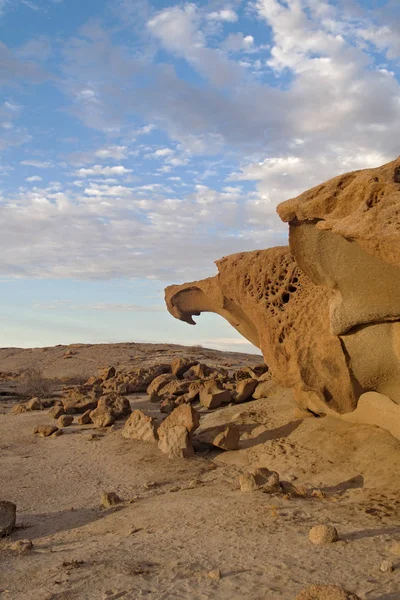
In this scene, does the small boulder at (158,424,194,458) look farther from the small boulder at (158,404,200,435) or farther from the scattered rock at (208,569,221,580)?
the scattered rock at (208,569,221,580)

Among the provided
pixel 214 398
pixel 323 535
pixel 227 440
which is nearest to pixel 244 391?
pixel 214 398

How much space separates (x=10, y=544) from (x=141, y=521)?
3.34 ft

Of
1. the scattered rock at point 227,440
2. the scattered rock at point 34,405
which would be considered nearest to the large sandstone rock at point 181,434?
the scattered rock at point 227,440

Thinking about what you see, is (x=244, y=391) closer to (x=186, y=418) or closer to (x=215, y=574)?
(x=186, y=418)

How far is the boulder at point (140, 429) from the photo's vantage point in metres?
7.71

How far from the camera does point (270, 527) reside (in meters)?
4.14

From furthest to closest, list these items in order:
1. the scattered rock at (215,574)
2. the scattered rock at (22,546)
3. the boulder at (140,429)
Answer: the boulder at (140,429) → the scattered rock at (22,546) → the scattered rock at (215,574)

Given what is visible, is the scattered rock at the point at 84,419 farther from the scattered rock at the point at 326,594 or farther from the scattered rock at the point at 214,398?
the scattered rock at the point at 326,594

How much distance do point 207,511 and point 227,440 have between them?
248cm

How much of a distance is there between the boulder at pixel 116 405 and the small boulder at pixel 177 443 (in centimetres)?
204

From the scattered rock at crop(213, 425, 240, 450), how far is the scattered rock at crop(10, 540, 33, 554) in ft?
11.0

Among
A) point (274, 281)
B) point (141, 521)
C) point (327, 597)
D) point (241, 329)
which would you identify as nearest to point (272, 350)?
point (274, 281)

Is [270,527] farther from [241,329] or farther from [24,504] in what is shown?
[241,329]

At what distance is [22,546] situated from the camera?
4062 mm
